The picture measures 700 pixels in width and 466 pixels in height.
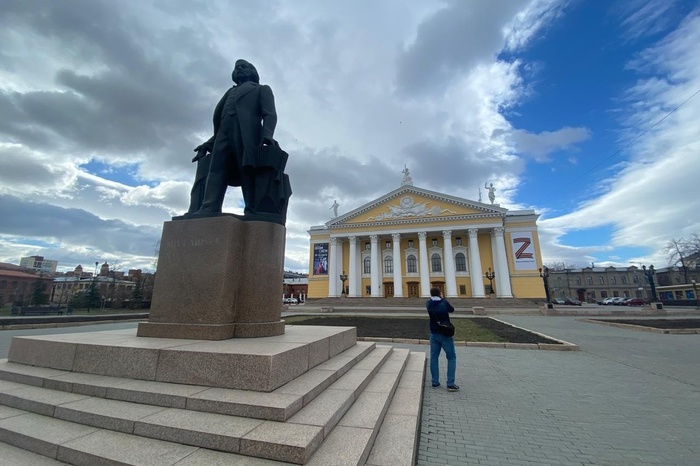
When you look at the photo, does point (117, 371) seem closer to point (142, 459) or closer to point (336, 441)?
point (142, 459)

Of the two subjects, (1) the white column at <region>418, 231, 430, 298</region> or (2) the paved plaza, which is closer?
(2) the paved plaza

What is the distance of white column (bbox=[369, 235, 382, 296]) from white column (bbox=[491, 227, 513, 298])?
1511cm

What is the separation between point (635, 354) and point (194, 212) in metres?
11.7

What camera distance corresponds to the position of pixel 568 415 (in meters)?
4.10

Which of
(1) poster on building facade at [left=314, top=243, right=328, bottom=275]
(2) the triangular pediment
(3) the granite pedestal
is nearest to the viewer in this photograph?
(3) the granite pedestal

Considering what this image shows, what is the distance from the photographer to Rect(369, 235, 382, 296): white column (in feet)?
136

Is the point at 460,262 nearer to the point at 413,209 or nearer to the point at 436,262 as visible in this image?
the point at 436,262

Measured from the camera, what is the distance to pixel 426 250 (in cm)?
4125

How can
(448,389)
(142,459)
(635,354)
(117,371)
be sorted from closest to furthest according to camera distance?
(142,459)
(117,371)
(448,389)
(635,354)

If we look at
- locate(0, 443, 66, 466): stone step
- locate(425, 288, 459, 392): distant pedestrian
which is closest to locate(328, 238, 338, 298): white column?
locate(425, 288, 459, 392): distant pedestrian

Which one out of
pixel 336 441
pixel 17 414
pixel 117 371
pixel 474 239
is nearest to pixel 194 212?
pixel 117 371

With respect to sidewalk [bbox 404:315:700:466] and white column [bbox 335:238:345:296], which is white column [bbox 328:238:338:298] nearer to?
white column [bbox 335:238:345:296]

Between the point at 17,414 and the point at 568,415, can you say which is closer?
the point at 17,414

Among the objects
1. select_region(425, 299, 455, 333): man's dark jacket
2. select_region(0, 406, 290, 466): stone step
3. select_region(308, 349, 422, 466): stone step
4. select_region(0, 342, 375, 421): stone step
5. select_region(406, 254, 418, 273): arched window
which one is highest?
select_region(406, 254, 418, 273): arched window
